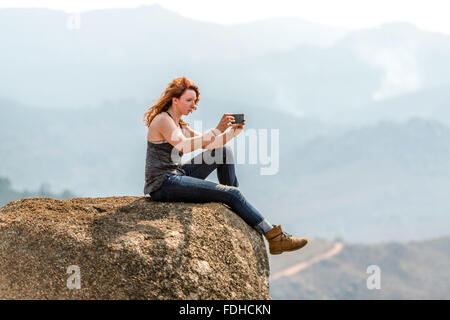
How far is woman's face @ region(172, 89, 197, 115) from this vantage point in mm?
7969

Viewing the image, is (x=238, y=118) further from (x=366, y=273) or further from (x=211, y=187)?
(x=366, y=273)

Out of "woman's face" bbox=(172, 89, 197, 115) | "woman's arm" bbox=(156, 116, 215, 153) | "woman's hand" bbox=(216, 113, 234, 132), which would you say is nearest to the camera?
"woman's arm" bbox=(156, 116, 215, 153)

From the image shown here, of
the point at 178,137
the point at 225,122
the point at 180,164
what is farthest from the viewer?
the point at 180,164

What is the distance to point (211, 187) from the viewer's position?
8047 mm

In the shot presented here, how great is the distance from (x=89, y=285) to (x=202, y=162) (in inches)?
95.2

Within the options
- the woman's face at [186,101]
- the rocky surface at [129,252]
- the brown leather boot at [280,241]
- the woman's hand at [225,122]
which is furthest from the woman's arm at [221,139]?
the brown leather boot at [280,241]

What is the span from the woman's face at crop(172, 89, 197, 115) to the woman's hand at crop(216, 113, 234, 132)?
0.45m

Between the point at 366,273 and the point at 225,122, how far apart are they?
141 meters

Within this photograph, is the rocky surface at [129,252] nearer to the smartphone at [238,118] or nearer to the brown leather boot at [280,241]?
the brown leather boot at [280,241]

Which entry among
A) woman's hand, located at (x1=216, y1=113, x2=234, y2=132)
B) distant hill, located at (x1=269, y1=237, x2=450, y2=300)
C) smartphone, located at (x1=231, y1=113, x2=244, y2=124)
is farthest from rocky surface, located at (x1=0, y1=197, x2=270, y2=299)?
distant hill, located at (x1=269, y1=237, x2=450, y2=300)

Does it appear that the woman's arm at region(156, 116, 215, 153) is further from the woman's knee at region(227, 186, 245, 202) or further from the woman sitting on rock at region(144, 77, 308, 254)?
the woman's knee at region(227, 186, 245, 202)

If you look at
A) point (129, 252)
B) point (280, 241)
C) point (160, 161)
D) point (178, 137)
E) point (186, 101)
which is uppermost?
point (186, 101)

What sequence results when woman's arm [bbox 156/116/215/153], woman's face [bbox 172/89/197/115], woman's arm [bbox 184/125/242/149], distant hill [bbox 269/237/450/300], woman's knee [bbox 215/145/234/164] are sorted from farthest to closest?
distant hill [bbox 269/237/450/300] → woman's knee [bbox 215/145/234/164] → woman's face [bbox 172/89/197/115] → woman's arm [bbox 184/125/242/149] → woman's arm [bbox 156/116/215/153]

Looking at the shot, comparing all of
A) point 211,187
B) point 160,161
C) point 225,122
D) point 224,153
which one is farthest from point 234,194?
point 160,161
